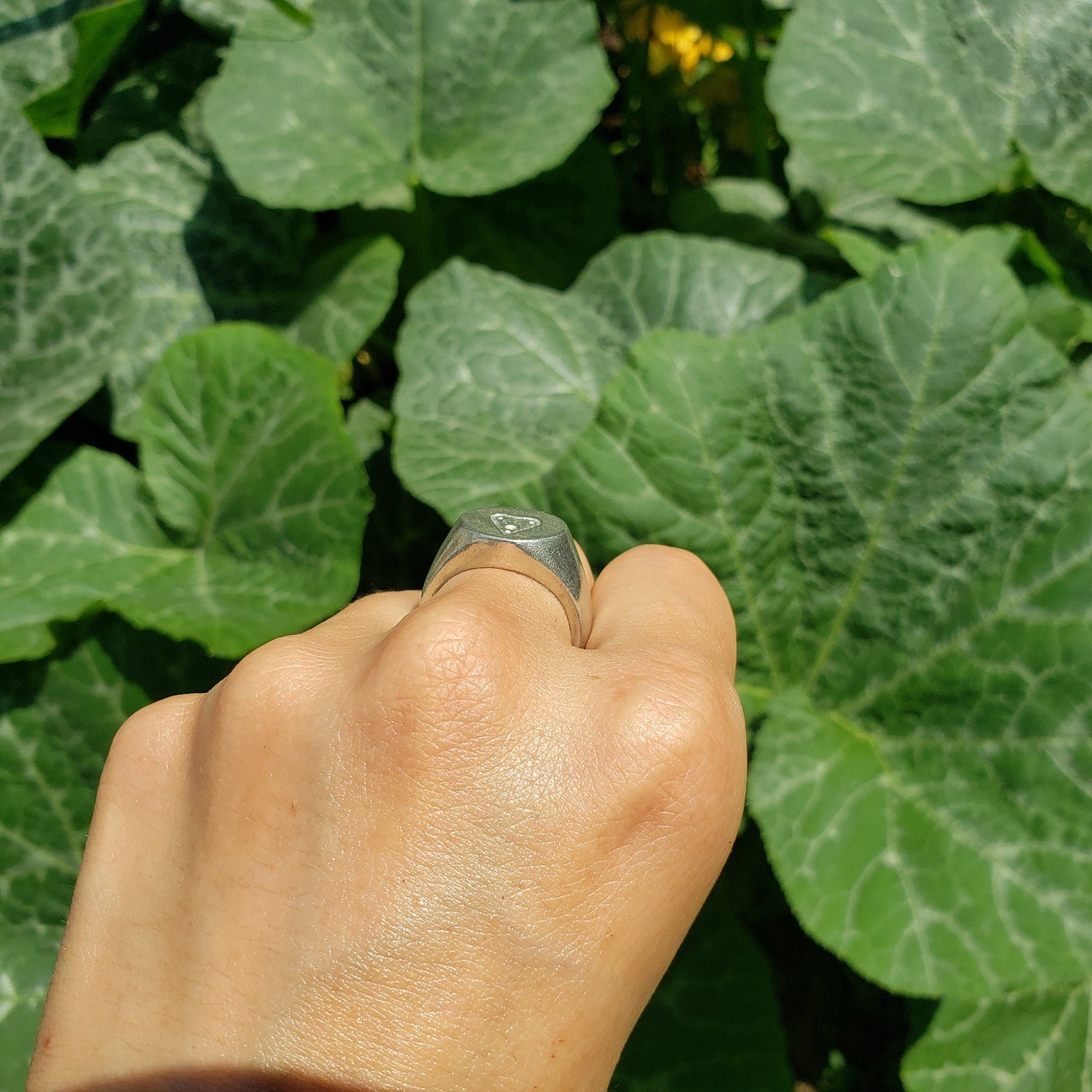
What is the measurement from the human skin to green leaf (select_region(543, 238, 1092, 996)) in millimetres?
485

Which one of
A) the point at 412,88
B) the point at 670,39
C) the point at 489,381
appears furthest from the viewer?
the point at 670,39

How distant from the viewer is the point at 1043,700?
118 cm

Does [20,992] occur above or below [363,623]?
below

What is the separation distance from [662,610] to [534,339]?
86 centimetres

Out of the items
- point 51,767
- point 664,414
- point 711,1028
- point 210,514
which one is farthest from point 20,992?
point 664,414

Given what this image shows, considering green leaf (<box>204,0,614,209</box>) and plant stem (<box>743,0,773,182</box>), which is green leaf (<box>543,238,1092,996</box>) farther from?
plant stem (<box>743,0,773,182</box>)

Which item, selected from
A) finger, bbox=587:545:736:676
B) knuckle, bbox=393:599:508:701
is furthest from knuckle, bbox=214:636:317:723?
finger, bbox=587:545:736:676

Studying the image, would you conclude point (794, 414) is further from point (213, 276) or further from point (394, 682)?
point (213, 276)

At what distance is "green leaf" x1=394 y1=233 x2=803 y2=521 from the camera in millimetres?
1520

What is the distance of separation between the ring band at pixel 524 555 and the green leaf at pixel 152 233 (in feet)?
3.76

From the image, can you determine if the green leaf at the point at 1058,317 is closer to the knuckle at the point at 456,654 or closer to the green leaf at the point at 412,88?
the green leaf at the point at 412,88

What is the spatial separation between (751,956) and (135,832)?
1034 mm

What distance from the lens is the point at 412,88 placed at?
6.02 feet

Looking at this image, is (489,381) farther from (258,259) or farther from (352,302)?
(258,259)
